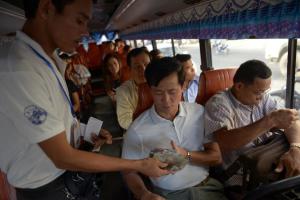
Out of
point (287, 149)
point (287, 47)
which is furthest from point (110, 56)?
point (287, 149)

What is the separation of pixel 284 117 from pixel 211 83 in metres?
0.92

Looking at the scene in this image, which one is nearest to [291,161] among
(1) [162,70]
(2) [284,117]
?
(2) [284,117]

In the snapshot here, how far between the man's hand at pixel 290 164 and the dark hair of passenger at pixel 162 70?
82 cm

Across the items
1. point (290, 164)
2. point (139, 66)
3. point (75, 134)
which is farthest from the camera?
point (139, 66)

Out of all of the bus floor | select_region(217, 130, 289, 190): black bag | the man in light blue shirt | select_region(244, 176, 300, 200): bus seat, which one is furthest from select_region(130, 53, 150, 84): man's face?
select_region(244, 176, 300, 200): bus seat

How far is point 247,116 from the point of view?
7.78 feet

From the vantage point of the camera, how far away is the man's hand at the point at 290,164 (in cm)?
175

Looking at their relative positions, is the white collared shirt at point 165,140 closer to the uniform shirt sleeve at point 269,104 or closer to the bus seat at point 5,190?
the uniform shirt sleeve at point 269,104

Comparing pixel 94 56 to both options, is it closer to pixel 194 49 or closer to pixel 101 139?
pixel 194 49

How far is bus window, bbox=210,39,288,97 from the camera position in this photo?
2750 millimetres

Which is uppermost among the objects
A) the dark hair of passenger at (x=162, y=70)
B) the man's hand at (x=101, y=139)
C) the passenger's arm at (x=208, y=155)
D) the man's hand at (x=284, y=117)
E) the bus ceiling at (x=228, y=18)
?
the bus ceiling at (x=228, y=18)

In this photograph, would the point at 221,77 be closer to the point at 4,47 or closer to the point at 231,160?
the point at 231,160

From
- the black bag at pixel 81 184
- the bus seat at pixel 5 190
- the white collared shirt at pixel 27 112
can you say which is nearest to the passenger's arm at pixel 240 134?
the black bag at pixel 81 184

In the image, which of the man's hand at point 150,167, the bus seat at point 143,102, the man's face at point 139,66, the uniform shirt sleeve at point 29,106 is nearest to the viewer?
the uniform shirt sleeve at point 29,106
